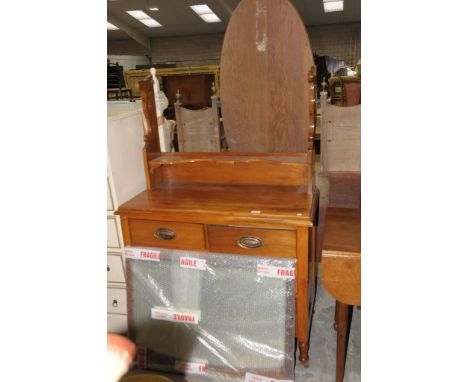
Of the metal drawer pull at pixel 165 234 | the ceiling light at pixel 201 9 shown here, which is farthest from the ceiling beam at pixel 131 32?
the metal drawer pull at pixel 165 234

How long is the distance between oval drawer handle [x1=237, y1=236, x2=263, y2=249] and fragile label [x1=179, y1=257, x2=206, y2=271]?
18cm

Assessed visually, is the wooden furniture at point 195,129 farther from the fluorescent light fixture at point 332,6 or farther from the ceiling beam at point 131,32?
the ceiling beam at point 131,32

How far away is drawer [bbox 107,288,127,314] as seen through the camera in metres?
1.60

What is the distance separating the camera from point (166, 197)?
1.49m

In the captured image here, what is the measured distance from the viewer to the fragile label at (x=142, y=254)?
146cm

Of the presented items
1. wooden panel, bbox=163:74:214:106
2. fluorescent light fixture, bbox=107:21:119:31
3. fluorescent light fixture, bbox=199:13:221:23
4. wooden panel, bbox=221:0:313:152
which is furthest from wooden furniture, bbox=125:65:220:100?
fluorescent light fixture, bbox=107:21:119:31

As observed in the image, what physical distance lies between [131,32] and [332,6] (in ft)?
18.1

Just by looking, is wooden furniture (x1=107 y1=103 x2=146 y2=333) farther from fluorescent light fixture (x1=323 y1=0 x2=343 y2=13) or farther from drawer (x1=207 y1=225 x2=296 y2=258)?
fluorescent light fixture (x1=323 y1=0 x2=343 y2=13)

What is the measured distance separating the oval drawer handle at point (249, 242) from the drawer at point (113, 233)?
1.75 ft

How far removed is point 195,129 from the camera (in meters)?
2.61
